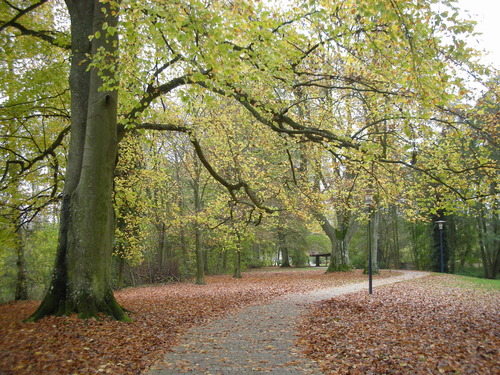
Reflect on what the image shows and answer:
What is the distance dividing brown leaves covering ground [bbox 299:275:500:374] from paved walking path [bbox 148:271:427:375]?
0.36 metres

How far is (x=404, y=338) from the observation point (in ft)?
19.3

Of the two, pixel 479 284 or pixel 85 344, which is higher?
pixel 85 344

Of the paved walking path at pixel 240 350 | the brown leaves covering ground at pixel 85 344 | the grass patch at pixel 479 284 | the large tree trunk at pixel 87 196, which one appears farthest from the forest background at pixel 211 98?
the grass patch at pixel 479 284

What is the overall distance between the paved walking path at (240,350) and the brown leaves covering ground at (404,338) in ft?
1.20

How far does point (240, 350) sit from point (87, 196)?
4203 millimetres

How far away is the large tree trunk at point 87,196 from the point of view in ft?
22.3

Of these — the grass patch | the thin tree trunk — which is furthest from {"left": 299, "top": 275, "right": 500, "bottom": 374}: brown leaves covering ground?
the thin tree trunk

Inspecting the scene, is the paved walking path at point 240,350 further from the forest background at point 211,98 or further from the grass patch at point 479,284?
the grass patch at point 479,284

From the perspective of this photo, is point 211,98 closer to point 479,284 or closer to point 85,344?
point 85,344

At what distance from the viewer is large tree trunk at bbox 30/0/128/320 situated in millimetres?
6809

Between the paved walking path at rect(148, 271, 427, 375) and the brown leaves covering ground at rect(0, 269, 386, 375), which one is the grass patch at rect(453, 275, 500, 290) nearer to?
the paved walking path at rect(148, 271, 427, 375)

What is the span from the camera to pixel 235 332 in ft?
23.8

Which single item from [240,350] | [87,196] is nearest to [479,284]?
[240,350]

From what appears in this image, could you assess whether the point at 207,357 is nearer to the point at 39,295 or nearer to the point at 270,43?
the point at 270,43
